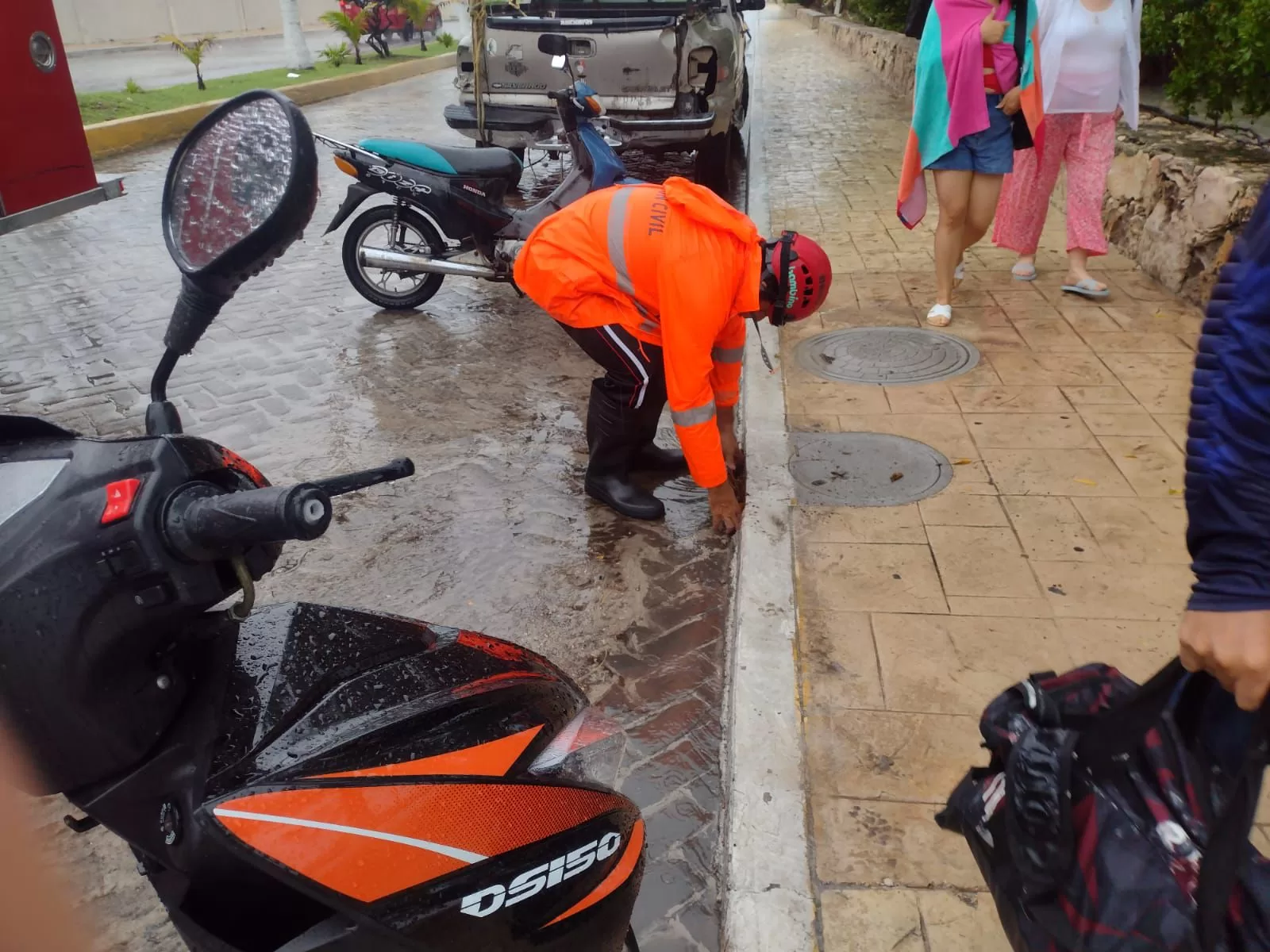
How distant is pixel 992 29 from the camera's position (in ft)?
15.4

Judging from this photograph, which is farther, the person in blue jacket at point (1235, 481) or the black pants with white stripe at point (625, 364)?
the black pants with white stripe at point (625, 364)

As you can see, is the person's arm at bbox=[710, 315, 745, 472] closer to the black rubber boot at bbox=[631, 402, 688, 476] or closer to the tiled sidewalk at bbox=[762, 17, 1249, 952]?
the black rubber boot at bbox=[631, 402, 688, 476]

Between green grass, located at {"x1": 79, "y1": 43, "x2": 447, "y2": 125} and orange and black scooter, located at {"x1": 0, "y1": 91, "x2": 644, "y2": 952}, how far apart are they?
1051 centimetres

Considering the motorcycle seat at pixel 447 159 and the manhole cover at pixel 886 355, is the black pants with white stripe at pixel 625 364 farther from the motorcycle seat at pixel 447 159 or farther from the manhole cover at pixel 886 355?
the motorcycle seat at pixel 447 159

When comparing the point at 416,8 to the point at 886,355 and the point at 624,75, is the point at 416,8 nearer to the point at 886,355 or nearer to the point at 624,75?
the point at 624,75

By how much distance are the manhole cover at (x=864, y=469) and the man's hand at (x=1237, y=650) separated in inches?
96.9

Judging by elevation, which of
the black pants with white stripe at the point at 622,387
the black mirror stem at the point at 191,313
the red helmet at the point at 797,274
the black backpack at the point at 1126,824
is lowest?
the black pants with white stripe at the point at 622,387

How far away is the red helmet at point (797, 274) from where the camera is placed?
3.10 meters

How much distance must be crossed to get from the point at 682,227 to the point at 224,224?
1917 millimetres

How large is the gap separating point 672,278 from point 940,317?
275 cm

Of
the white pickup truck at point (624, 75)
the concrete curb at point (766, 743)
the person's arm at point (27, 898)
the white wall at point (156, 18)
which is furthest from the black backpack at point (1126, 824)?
the white wall at point (156, 18)

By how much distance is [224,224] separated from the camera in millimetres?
1212

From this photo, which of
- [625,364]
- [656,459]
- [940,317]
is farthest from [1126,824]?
[940,317]

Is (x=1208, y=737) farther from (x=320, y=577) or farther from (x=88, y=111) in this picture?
(x=88, y=111)
